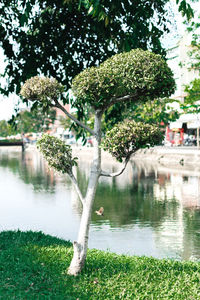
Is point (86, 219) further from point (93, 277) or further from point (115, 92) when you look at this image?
point (115, 92)

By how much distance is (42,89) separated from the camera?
18.9ft

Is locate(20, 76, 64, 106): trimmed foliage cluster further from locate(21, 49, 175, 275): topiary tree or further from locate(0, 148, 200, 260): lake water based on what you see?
locate(0, 148, 200, 260): lake water

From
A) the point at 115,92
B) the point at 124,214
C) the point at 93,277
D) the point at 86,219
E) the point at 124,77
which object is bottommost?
the point at 124,214

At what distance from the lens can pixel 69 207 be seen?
14.2 meters

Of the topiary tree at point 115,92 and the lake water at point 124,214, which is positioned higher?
the topiary tree at point 115,92

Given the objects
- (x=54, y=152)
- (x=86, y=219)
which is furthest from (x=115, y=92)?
(x=86, y=219)

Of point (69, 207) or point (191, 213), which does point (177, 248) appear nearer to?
point (191, 213)

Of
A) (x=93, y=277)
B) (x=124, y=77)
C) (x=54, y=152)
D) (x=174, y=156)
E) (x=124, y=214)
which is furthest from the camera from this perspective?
(x=174, y=156)

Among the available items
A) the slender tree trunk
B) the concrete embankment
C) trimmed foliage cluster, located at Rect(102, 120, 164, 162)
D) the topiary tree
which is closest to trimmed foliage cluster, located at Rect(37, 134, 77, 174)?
the topiary tree

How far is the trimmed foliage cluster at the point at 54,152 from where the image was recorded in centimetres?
582

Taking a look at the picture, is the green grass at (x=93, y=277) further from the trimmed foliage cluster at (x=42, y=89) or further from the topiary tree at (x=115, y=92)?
the trimmed foliage cluster at (x=42, y=89)

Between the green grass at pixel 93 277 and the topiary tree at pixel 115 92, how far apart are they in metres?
0.34

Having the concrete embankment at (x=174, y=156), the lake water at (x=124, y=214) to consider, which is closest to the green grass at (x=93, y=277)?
the lake water at (x=124, y=214)

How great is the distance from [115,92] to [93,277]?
2.31 meters
